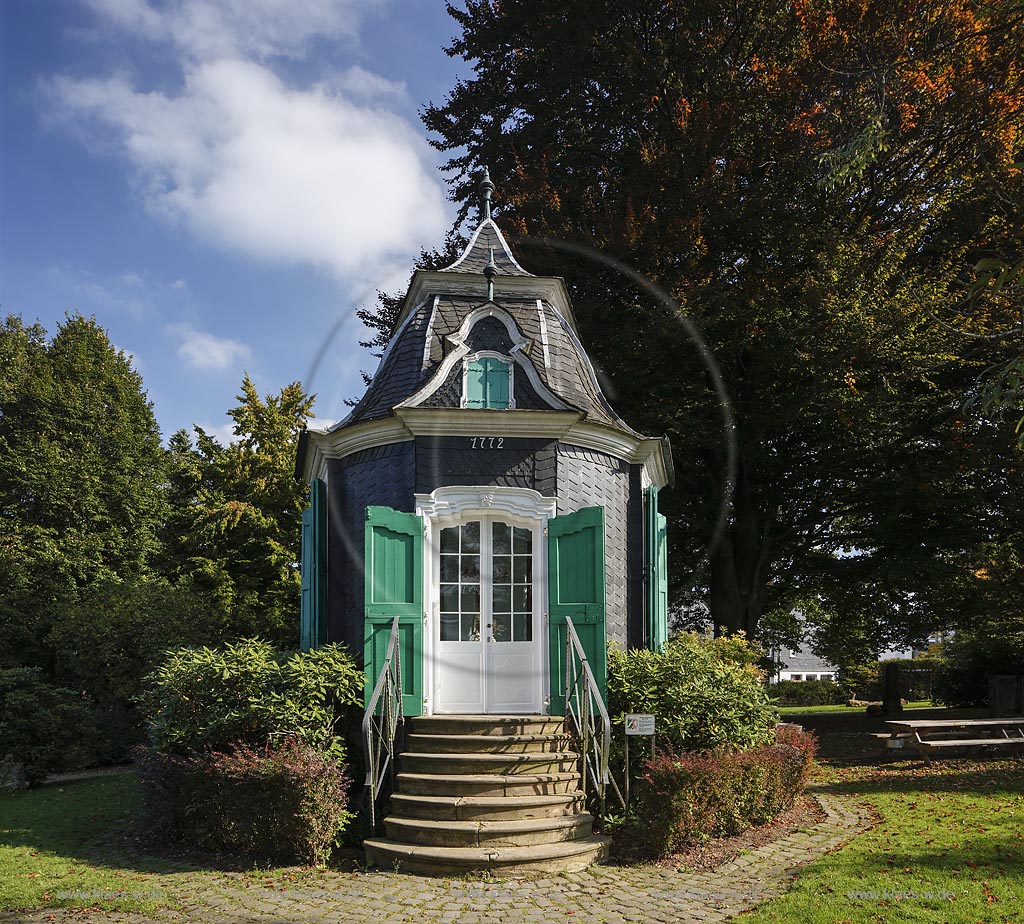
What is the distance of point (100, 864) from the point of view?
783cm

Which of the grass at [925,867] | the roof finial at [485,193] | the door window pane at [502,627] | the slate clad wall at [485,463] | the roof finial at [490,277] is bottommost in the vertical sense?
the grass at [925,867]

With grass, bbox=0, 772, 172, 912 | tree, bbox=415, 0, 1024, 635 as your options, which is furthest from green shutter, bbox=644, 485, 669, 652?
grass, bbox=0, 772, 172, 912

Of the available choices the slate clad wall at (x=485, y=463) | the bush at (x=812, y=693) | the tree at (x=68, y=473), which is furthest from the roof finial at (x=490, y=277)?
the bush at (x=812, y=693)

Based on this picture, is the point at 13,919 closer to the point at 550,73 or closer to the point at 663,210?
the point at 663,210

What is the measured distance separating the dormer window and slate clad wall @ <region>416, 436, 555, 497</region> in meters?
0.53

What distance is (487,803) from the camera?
26.1 ft

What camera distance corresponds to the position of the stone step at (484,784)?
27.1 ft

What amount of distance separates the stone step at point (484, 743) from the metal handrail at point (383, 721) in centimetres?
32

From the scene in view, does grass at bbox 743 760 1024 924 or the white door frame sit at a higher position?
the white door frame

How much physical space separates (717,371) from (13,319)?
18533 mm

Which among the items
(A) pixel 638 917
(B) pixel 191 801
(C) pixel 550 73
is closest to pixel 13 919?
(B) pixel 191 801

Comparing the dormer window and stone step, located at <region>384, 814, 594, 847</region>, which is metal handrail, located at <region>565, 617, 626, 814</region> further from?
the dormer window

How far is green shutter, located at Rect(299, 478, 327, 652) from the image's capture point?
37.3 ft

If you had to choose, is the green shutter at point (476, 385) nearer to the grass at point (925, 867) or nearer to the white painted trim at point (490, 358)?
the white painted trim at point (490, 358)
